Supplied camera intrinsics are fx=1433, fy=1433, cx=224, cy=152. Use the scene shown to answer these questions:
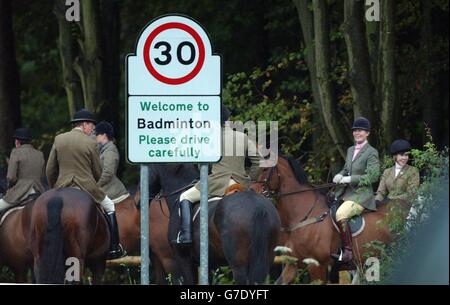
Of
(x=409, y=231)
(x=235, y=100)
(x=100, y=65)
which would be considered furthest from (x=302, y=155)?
(x=409, y=231)

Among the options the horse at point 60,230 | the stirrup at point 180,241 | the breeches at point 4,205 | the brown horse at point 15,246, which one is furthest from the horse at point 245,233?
the breeches at point 4,205

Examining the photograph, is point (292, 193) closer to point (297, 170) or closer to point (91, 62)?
point (297, 170)

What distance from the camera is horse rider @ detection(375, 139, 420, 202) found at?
15516 mm

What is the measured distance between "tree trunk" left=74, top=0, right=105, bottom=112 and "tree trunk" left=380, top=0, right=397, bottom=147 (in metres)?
6.07

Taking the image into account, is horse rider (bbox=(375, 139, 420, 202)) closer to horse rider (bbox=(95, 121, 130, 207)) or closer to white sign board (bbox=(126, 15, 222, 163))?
horse rider (bbox=(95, 121, 130, 207))

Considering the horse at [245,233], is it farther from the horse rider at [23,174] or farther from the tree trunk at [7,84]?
the tree trunk at [7,84]

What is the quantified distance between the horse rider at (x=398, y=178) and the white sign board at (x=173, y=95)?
504 centimetres

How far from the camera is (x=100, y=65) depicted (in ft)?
87.0

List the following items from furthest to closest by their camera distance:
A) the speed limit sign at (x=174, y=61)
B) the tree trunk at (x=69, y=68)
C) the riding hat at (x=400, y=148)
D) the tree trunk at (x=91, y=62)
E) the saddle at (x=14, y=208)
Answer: the tree trunk at (x=69, y=68), the tree trunk at (x=91, y=62), the saddle at (x=14, y=208), the riding hat at (x=400, y=148), the speed limit sign at (x=174, y=61)

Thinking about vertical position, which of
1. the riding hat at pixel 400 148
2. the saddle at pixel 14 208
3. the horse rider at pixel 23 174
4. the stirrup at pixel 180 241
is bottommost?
the stirrup at pixel 180 241

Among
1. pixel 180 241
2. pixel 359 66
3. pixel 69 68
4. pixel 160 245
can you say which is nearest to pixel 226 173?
pixel 180 241

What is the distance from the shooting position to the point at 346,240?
17.9 meters

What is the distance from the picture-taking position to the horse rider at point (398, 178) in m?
15.5

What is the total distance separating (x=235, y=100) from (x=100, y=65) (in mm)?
3543
